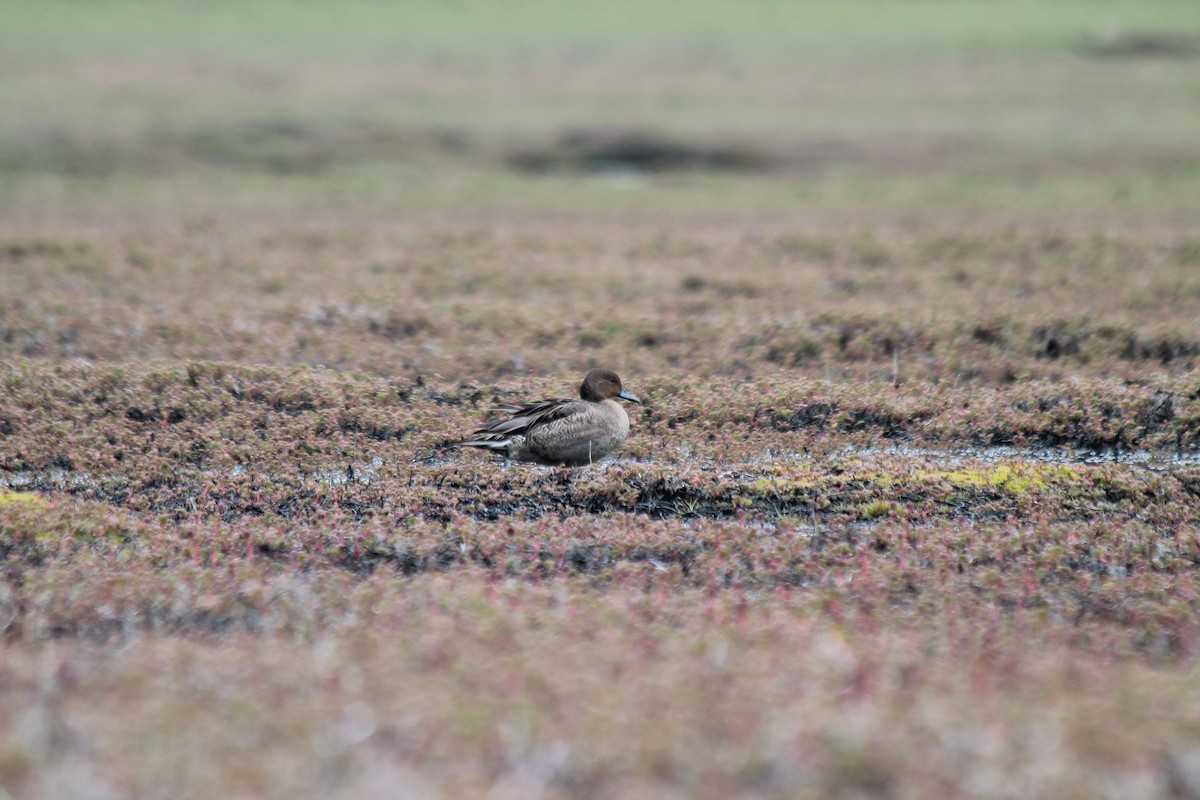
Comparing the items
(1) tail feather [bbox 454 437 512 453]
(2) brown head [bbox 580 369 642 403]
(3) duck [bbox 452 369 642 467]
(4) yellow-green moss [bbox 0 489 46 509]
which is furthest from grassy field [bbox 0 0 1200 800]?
(2) brown head [bbox 580 369 642 403]

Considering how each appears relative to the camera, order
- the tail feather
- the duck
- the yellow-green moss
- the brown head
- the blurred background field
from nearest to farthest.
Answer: the yellow-green moss → the duck → the tail feather → the brown head → the blurred background field

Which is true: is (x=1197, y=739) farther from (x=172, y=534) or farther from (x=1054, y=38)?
(x=1054, y=38)

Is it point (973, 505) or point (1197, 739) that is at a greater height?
point (1197, 739)

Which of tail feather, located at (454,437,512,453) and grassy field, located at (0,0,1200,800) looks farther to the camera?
tail feather, located at (454,437,512,453)

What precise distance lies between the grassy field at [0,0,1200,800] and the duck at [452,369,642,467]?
0.42 m

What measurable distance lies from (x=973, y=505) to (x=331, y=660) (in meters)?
5.57

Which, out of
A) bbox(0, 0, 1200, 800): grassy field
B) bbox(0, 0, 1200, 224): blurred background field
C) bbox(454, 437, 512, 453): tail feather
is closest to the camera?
bbox(0, 0, 1200, 800): grassy field

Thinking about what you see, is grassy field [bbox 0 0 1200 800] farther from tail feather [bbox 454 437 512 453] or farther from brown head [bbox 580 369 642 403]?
brown head [bbox 580 369 642 403]

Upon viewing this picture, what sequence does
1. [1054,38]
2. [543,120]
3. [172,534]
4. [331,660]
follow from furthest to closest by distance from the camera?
[1054,38] → [543,120] → [172,534] → [331,660]

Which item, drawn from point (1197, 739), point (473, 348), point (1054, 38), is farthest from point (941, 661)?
point (1054, 38)

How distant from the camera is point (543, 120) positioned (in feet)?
118

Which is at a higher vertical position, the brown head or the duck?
the brown head

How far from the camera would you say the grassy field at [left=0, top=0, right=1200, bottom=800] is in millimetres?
5789

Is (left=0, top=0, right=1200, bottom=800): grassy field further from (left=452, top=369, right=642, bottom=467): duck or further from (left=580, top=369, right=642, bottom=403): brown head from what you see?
(left=580, top=369, right=642, bottom=403): brown head
